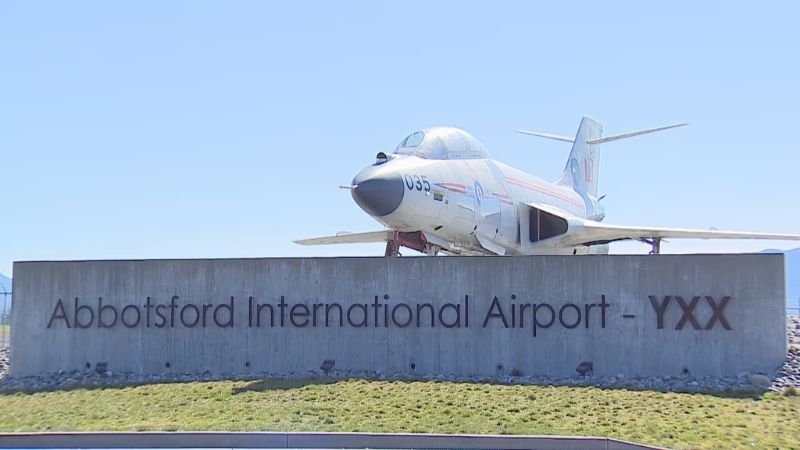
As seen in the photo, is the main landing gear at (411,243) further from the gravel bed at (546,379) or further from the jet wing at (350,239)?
the jet wing at (350,239)

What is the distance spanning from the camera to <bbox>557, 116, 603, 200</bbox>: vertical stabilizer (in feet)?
126

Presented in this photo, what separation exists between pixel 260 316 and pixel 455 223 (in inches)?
231

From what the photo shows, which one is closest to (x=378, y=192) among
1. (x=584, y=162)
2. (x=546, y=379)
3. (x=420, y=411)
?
A: (x=546, y=379)

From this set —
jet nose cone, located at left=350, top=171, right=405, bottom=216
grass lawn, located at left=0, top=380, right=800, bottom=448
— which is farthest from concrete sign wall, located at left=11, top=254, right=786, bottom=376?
grass lawn, located at left=0, top=380, right=800, bottom=448

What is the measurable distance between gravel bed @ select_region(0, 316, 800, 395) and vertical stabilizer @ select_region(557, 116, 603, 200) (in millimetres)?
17315

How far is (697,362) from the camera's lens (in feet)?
61.1

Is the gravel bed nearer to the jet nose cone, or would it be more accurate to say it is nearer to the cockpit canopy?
the jet nose cone

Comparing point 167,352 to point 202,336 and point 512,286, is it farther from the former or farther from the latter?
point 512,286

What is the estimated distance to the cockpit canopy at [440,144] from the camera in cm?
2395

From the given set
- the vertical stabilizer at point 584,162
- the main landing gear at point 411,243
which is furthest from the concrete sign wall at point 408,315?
the vertical stabilizer at point 584,162

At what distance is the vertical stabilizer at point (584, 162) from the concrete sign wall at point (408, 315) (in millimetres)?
18097

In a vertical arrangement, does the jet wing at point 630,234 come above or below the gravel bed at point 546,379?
above

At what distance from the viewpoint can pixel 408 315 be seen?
19984mm

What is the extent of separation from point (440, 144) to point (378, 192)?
158 inches
